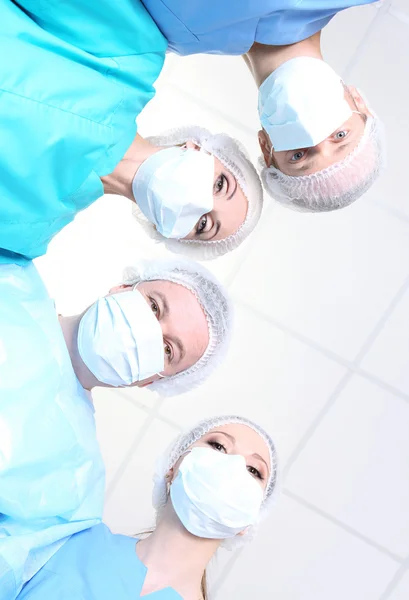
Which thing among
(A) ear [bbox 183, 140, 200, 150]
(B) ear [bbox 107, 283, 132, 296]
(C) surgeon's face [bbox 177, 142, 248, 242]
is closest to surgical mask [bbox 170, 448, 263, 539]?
(B) ear [bbox 107, 283, 132, 296]

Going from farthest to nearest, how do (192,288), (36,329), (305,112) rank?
(192,288) → (36,329) → (305,112)

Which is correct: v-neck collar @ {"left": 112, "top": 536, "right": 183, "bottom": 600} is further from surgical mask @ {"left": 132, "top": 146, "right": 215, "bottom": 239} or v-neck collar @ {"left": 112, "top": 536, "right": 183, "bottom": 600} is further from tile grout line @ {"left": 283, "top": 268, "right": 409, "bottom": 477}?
tile grout line @ {"left": 283, "top": 268, "right": 409, "bottom": 477}

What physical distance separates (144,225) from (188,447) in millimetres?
621

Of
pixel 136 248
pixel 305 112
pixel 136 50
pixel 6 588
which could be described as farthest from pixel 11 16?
pixel 136 248

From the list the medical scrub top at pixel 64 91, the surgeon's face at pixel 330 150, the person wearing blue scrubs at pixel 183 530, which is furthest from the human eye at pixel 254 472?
the medical scrub top at pixel 64 91

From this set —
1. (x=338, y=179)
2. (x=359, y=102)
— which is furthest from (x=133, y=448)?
(x=359, y=102)

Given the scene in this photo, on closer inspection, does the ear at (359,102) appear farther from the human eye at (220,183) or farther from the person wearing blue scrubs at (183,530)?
the person wearing blue scrubs at (183,530)

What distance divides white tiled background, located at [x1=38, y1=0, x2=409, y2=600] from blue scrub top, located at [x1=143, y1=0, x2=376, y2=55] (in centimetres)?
103

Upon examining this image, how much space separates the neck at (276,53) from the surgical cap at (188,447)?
0.93 meters

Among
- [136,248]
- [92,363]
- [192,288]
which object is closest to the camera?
[92,363]

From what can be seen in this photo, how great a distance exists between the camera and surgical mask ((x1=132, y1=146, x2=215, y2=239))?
1.53 meters

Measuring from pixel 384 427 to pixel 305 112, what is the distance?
1.43 metres

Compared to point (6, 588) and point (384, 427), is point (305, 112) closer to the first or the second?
point (6, 588)

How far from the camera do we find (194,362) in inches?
71.3
